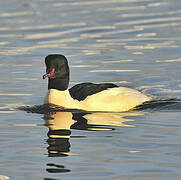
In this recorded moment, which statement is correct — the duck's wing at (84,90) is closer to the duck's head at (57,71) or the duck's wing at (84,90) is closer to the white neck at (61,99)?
the white neck at (61,99)

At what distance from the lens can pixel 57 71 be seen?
1580 centimetres

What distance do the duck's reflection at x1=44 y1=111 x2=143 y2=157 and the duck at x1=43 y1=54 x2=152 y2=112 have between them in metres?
0.25

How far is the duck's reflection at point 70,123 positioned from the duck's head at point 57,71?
0.60 meters

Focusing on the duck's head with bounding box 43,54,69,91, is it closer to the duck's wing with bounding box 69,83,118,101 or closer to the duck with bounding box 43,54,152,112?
the duck with bounding box 43,54,152,112

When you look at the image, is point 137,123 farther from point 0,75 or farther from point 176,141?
point 0,75

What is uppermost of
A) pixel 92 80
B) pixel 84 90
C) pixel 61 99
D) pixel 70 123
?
pixel 92 80

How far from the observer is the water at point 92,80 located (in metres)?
11.5

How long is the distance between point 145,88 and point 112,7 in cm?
1225

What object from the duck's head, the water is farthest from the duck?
the water

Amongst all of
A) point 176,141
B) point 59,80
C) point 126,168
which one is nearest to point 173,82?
point 59,80

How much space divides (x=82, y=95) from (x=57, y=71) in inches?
28.2

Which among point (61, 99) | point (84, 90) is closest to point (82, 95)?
point (84, 90)

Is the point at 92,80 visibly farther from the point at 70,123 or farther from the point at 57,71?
the point at 70,123

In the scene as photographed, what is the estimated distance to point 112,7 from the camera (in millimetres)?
29891
